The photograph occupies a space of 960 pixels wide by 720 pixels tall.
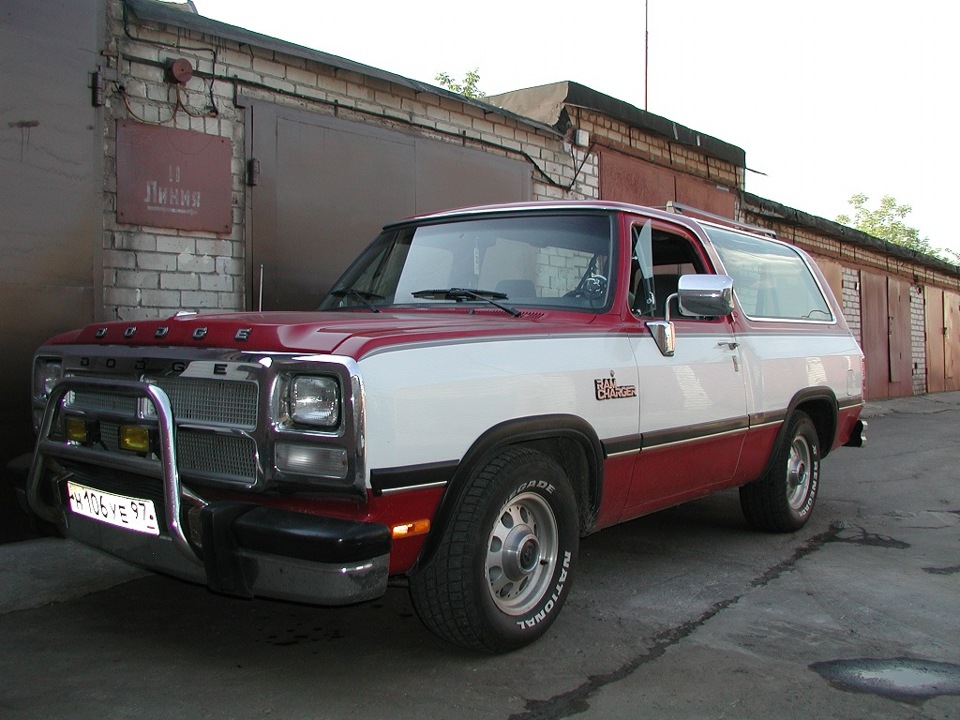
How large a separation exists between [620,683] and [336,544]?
1189mm

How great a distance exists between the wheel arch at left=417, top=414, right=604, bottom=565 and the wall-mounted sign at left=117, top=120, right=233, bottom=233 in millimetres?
4018

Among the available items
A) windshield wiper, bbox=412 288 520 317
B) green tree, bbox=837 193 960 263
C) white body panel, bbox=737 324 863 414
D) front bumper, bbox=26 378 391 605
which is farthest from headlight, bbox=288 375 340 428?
green tree, bbox=837 193 960 263

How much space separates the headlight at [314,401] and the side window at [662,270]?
1880 mm

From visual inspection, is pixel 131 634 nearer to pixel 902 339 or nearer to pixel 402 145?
pixel 402 145

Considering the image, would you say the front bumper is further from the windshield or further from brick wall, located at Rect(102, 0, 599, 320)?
brick wall, located at Rect(102, 0, 599, 320)

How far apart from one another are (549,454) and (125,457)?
1.63 m

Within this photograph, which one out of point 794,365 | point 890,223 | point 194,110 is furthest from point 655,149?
point 890,223

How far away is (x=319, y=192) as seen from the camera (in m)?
7.50

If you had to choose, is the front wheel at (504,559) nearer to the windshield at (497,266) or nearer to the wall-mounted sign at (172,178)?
the windshield at (497,266)

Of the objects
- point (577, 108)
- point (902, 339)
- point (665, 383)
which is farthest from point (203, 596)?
point (902, 339)

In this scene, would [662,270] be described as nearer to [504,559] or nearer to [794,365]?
[794,365]

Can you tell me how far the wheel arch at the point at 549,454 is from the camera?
317 centimetres

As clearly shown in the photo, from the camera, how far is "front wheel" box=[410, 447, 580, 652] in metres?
3.20

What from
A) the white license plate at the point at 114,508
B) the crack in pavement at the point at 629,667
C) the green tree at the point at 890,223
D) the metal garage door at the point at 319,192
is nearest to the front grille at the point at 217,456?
the white license plate at the point at 114,508
